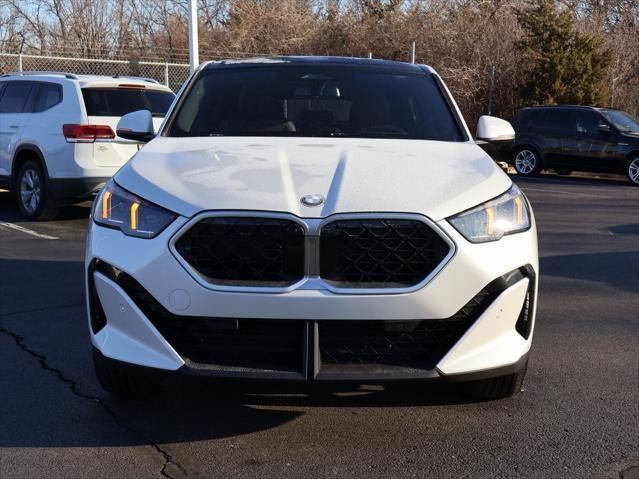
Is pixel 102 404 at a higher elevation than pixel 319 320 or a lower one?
lower

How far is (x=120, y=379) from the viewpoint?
158 inches

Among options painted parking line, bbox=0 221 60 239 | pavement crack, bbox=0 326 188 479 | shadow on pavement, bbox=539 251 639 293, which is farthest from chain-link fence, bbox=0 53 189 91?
pavement crack, bbox=0 326 188 479

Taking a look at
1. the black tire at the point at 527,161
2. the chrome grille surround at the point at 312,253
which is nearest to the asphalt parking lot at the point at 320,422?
the chrome grille surround at the point at 312,253

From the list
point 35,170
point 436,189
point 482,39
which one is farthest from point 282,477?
point 482,39

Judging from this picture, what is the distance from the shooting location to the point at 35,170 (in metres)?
10.4

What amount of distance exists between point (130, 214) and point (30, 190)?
7.48m

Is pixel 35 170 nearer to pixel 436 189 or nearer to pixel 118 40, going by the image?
pixel 436 189

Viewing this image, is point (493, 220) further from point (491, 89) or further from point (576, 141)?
point (491, 89)

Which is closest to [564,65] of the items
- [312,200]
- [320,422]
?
[320,422]

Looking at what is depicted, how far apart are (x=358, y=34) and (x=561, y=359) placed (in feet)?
76.3

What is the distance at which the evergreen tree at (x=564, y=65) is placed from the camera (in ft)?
68.8

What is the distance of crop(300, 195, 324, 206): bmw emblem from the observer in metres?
3.54

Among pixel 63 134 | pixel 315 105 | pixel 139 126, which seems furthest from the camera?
pixel 63 134

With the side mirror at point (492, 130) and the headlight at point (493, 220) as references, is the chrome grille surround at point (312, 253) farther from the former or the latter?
the side mirror at point (492, 130)
